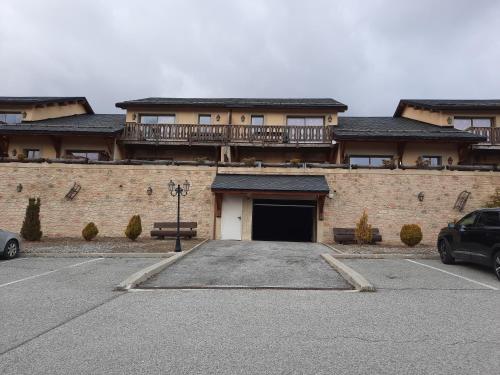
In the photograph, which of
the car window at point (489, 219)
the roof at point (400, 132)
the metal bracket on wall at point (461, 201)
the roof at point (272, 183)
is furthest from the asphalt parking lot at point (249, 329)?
the roof at point (400, 132)

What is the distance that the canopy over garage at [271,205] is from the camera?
17047mm

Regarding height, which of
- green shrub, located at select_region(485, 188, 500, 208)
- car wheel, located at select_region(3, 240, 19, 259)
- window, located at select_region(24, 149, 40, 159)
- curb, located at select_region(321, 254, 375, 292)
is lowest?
car wheel, located at select_region(3, 240, 19, 259)

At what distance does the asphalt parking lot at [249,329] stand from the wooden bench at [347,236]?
8058mm

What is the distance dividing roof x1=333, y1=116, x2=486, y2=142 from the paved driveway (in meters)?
9.77

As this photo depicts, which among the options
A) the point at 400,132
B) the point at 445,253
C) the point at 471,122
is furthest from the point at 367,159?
the point at 445,253

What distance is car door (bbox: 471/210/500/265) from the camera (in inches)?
340

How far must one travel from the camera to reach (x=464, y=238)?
980 cm

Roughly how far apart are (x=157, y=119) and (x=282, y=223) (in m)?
11.2

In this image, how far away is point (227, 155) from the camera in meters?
21.3

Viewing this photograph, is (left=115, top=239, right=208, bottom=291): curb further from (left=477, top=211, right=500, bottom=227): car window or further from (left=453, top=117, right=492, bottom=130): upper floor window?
(left=453, top=117, right=492, bottom=130): upper floor window

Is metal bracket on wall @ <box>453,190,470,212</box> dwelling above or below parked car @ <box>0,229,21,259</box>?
above

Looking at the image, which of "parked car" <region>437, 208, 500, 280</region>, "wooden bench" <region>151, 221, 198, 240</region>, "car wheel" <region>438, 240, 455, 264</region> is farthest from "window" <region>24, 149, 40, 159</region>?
"parked car" <region>437, 208, 500, 280</region>

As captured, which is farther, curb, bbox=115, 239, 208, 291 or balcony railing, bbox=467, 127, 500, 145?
balcony railing, bbox=467, 127, 500, 145

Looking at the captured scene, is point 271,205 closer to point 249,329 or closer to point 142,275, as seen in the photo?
point 142,275
